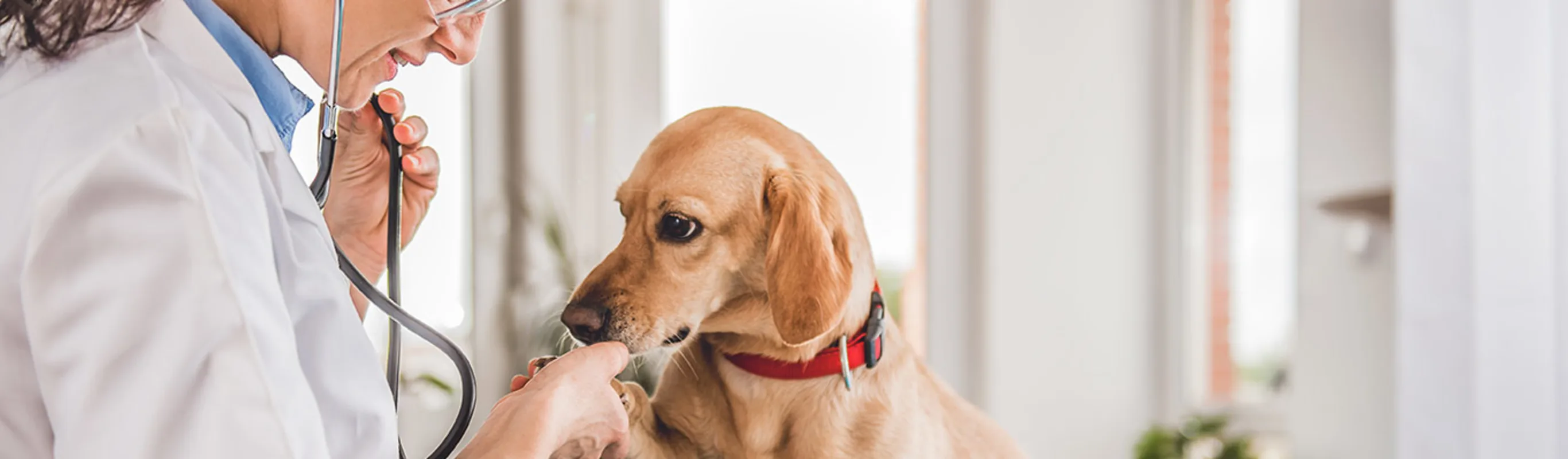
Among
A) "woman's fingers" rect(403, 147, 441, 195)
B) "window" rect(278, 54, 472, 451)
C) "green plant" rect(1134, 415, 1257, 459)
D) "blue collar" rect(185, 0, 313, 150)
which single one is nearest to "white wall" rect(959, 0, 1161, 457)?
"green plant" rect(1134, 415, 1257, 459)

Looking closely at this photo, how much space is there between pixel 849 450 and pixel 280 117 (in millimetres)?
474

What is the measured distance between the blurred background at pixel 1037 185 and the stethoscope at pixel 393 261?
1.30 metres

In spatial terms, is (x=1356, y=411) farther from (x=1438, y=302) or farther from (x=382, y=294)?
(x=382, y=294)

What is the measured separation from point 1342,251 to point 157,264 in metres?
2.32

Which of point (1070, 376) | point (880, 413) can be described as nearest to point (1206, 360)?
point (1070, 376)

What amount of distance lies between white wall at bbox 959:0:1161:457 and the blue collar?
1.80m

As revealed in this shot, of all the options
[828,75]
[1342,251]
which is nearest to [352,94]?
[828,75]

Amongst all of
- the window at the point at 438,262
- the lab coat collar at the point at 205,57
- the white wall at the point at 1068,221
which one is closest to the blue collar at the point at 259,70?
the lab coat collar at the point at 205,57

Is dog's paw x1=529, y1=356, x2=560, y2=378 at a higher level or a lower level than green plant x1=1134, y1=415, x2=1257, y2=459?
higher

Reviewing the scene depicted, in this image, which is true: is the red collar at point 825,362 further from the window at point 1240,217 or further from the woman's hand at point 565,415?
the window at point 1240,217

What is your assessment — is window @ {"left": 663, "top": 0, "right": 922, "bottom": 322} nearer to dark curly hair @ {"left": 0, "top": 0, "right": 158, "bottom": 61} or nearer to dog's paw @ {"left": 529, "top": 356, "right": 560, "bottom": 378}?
dog's paw @ {"left": 529, "top": 356, "right": 560, "bottom": 378}

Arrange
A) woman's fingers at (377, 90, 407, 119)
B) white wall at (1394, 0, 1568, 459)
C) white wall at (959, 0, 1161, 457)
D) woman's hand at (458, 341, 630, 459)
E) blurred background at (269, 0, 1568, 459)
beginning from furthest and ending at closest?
white wall at (959, 0, 1161, 457) < blurred background at (269, 0, 1568, 459) < white wall at (1394, 0, 1568, 459) < woman's fingers at (377, 90, 407, 119) < woman's hand at (458, 341, 630, 459)

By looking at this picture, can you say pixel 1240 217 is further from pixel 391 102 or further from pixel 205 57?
pixel 205 57

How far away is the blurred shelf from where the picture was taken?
6.75ft
